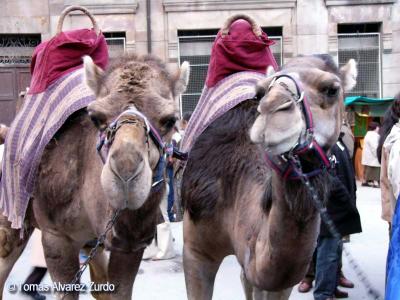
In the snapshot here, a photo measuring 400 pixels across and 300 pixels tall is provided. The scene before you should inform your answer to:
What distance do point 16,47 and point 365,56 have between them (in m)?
10.1

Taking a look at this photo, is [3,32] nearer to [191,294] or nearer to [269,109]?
[191,294]

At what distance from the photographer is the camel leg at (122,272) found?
4016mm

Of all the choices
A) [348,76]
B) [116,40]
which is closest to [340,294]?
[348,76]

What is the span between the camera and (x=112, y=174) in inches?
120

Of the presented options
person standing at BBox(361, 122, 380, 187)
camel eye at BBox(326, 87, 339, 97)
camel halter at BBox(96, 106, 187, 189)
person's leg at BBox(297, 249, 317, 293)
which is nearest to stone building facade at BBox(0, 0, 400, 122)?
person standing at BBox(361, 122, 380, 187)

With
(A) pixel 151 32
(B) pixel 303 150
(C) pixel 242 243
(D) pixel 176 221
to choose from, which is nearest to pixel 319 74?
(B) pixel 303 150

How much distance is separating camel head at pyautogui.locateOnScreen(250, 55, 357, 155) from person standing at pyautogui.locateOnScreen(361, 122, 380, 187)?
1278cm

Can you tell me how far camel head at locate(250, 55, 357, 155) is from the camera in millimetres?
2758

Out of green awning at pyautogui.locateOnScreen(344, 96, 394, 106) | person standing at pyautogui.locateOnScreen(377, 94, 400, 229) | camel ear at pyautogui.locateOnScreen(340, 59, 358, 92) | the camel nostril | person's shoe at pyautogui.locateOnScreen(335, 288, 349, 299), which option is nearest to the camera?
the camel nostril

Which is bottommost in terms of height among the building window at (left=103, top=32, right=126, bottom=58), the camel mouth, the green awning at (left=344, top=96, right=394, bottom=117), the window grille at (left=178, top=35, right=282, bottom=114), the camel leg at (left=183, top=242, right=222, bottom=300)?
the camel leg at (left=183, top=242, right=222, bottom=300)

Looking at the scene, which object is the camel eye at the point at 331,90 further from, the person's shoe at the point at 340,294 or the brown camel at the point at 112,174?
the person's shoe at the point at 340,294

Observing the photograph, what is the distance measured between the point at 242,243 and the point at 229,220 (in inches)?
13.8

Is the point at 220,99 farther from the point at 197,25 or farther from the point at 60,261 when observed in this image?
the point at 197,25

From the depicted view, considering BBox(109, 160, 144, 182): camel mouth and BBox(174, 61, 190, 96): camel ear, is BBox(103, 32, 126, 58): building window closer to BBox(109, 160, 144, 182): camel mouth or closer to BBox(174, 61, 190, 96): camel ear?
BBox(174, 61, 190, 96): camel ear
